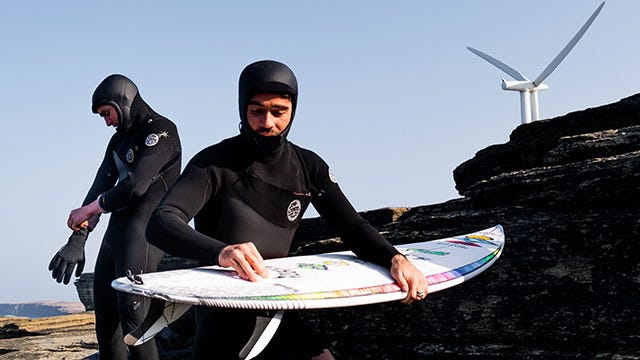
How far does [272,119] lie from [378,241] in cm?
103

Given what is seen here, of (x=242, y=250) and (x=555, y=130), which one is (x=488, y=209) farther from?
(x=242, y=250)

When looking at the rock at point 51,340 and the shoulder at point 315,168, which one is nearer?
the shoulder at point 315,168

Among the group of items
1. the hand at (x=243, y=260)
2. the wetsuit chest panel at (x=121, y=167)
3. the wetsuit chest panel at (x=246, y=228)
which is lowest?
the hand at (x=243, y=260)

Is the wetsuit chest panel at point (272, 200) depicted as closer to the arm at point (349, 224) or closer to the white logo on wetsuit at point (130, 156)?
the arm at point (349, 224)

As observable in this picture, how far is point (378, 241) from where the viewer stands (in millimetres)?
4188

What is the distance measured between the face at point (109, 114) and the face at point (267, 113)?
118 inches

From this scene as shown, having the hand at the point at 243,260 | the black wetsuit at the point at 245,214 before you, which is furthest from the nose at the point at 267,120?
the hand at the point at 243,260

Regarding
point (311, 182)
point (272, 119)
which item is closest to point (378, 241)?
point (311, 182)

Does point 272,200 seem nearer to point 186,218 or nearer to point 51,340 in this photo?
point 186,218

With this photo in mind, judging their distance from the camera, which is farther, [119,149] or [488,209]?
[488,209]

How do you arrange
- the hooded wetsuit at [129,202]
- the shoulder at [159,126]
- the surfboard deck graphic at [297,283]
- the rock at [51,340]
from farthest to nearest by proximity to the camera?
the rock at [51,340] → the shoulder at [159,126] → the hooded wetsuit at [129,202] → the surfboard deck graphic at [297,283]

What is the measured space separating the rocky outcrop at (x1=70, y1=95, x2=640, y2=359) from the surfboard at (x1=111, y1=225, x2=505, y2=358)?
7.35 feet

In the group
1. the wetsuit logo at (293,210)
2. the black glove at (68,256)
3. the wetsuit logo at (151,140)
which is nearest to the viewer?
the wetsuit logo at (293,210)

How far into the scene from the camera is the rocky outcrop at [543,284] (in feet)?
20.9
